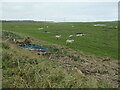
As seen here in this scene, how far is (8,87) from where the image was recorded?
488 centimetres

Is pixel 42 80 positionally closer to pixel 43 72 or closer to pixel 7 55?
pixel 43 72

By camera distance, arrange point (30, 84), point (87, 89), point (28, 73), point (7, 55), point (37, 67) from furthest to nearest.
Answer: point (7, 55) < point (37, 67) < point (28, 73) < point (30, 84) < point (87, 89)

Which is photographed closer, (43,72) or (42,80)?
(42,80)

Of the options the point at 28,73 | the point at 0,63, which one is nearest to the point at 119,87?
the point at 28,73

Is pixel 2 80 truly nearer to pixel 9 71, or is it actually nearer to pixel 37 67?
pixel 9 71

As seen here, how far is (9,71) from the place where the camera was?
19.4 feet

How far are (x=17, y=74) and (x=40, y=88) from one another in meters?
1.25

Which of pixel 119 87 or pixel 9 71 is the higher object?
pixel 9 71

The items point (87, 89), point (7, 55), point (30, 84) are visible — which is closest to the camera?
point (87, 89)

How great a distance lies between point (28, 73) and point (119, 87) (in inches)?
114

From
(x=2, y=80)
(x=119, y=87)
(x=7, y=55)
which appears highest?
(x=7, y=55)

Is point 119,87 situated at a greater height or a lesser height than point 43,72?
lesser

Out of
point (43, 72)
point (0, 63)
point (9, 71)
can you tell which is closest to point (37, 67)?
point (43, 72)

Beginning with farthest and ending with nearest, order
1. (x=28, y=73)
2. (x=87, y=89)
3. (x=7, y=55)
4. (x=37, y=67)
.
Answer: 1. (x=7, y=55)
2. (x=37, y=67)
3. (x=28, y=73)
4. (x=87, y=89)
